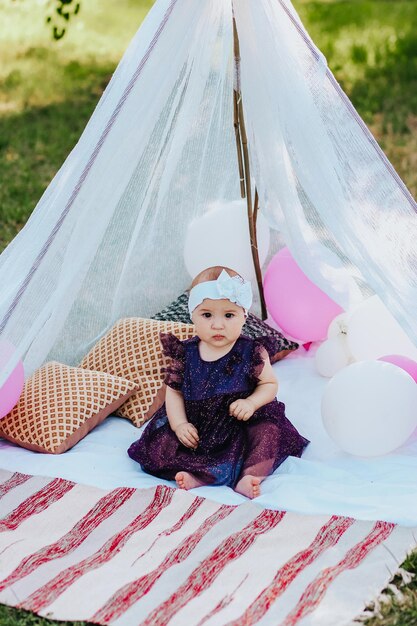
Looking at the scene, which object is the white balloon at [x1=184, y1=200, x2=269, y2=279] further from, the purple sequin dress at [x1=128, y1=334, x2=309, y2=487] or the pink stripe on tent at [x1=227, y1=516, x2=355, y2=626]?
the pink stripe on tent at [x1=227, y1=516, x2=355, y2=626]

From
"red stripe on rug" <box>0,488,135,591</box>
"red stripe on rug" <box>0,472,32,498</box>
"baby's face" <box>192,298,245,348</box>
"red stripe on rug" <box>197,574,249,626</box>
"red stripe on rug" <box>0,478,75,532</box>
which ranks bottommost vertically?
"red stripe on rug" <box>197,574,249,626</box>

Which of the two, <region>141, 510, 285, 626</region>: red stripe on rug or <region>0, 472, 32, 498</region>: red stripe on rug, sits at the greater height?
<region>0, 472, 32, 498</region>: red stripe on rug

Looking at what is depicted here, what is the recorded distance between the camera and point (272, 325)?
14.6 feet

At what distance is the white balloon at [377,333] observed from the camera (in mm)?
3811

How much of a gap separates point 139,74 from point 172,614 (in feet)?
5.25

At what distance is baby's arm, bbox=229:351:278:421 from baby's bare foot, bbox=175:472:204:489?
250 millimetres

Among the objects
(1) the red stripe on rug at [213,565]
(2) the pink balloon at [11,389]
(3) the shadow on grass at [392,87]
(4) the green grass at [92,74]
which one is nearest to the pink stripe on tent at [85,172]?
(2) the pink balloon at [11,389]

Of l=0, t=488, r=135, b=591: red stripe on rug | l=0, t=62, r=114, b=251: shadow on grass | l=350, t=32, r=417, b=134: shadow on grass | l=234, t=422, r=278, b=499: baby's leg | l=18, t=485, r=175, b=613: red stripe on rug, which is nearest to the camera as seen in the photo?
l=18, t=485, r=175, b=613: red stripe on rug

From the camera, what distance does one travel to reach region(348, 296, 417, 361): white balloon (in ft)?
12.5

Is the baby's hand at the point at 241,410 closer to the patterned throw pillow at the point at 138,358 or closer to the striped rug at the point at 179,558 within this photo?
the striped rug at the point at 179,558

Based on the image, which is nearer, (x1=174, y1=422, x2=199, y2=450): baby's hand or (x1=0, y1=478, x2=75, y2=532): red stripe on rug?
(x1=0, y1=478, x2=75, y2=532): red stripe on rug

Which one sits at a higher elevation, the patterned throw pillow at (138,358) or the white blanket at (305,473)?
the patterned throw pillow at (138,358)

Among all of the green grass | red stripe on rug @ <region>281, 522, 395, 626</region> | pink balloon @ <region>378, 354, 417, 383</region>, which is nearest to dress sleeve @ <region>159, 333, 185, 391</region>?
pink balloon @ <region>378, 354, 417, 383</region>

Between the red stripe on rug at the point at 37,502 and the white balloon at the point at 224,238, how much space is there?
1.27 metres
